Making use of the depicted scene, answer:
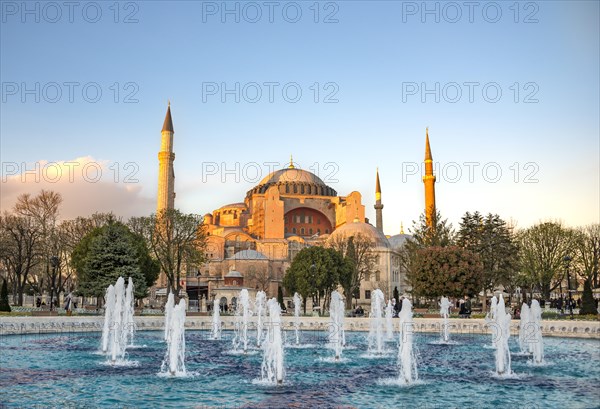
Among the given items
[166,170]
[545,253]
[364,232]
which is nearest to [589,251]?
[545,253]

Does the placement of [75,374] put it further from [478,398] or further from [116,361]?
[478,398]

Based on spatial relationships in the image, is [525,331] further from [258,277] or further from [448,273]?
[258,277]

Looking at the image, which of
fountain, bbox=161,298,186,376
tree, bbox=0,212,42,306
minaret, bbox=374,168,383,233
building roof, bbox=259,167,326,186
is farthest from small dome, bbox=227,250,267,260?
fountain, bbox=161,298,186,376

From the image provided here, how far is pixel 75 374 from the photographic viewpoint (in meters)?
11.8

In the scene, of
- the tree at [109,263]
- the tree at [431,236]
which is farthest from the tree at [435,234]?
the tree at [109,263]

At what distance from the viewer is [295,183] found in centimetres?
8112

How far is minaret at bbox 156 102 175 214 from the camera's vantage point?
54394 millimetres

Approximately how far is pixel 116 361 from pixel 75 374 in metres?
2.01

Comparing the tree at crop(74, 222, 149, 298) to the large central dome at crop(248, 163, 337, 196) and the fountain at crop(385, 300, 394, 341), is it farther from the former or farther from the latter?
the large central dome at crop(248, 163, 337, 196)

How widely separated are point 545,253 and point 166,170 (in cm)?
3349

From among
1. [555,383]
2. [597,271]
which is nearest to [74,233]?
[555,383]

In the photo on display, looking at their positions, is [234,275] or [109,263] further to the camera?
[234,275]

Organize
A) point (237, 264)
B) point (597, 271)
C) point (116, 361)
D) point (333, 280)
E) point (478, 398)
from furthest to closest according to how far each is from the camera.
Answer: point (237, 264), point (597, 271), point (333, 280), point (116, 361), point (478, 398)

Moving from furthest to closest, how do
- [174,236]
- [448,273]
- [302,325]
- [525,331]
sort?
[174,236], [448,273], [302,325], [525,331]
